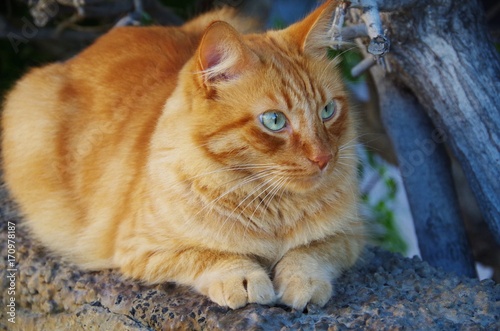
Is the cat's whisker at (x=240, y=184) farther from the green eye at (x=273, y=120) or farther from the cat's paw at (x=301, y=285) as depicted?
the cat's paw at (x=301, y=285)

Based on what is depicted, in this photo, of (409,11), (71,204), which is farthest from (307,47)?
(71,204)

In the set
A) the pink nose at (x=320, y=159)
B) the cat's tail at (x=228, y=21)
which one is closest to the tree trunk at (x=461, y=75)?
the cat's tail at (x=228, y=21)

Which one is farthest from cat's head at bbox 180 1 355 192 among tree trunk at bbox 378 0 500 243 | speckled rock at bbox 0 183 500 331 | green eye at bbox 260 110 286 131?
tree trunk at bbox 378 0 500 243

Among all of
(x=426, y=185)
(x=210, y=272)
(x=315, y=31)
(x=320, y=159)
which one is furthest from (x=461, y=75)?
(x=210, y=272)

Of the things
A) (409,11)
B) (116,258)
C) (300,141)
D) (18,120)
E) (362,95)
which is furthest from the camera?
(362,95)

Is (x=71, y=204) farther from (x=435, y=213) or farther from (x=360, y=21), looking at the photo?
(x=435, y=213)

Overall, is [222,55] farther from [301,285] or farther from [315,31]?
[301,285]
